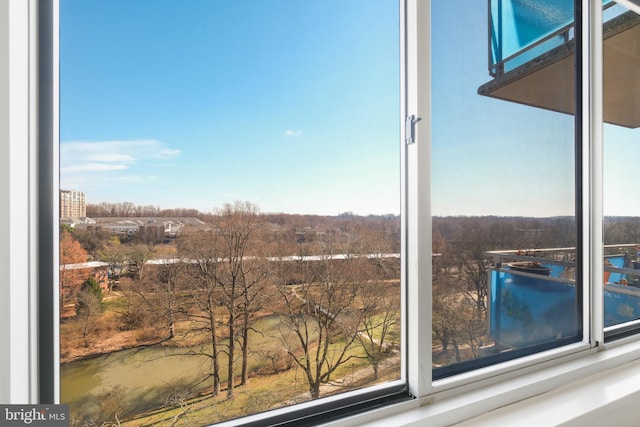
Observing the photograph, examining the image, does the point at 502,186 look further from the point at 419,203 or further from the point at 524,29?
the point at 524,29

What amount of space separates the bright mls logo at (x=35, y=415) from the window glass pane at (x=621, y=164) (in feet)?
7.14

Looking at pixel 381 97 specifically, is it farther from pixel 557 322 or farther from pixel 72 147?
pixel 557 322

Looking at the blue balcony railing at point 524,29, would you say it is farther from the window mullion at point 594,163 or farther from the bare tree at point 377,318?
the bare tree at point 377,318

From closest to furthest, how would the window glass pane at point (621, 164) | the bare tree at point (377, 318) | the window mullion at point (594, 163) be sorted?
the bare tree at point (377, 318) → the window mullion at point (594, 163) → the window glass pane at point (621, 164)

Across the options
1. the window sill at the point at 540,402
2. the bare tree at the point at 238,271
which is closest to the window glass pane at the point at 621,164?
the window sill at the point at 540,402

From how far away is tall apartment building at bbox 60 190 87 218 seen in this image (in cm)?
80

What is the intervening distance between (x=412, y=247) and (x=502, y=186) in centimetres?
56

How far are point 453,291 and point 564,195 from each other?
30.7 inches

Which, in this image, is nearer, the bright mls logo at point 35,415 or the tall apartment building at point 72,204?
the bright mls logo at point 35,415

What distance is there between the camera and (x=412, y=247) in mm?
1067

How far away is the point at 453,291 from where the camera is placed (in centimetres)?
122

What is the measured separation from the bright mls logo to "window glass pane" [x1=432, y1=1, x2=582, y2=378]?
1117mm

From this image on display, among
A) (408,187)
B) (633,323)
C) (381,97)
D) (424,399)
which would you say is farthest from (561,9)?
(424,399)

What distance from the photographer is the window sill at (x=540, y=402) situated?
3.18ft
